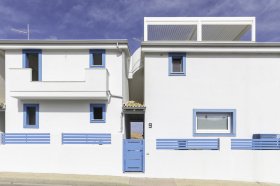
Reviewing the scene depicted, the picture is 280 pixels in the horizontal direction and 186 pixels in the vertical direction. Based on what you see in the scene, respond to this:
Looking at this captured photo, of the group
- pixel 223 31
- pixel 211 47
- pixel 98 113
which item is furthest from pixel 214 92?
pixel 98 113

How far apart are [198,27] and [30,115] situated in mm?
10554

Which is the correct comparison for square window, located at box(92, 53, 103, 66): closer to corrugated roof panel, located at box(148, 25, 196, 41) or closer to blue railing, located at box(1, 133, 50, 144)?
corrugated roof panel, located at box(148, 25, 196, 41)

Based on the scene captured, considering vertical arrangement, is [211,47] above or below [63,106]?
above

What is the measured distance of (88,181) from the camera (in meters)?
8.05

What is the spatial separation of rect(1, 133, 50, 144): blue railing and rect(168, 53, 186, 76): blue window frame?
693cm

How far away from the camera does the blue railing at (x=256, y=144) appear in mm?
9023

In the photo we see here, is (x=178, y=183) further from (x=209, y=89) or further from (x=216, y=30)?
(x=216, y=30)

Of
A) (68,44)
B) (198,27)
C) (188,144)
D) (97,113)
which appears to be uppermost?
(198,27)

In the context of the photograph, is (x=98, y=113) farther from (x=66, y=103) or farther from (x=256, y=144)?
(x=256, y=144)

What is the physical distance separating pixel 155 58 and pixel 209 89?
322 centimetres

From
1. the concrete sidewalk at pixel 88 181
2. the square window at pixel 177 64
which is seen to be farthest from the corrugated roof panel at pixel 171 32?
the concrete sidewalk at pixel 88 181

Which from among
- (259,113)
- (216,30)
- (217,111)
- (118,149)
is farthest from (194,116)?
(216,30)

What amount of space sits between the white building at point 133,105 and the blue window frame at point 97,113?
5 centimetres

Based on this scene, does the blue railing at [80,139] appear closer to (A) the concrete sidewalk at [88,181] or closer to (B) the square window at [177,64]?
(A) the concrete sidewalk at [88,181]
